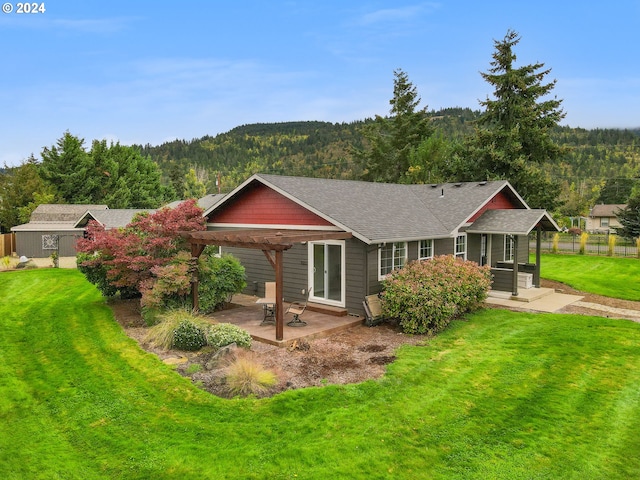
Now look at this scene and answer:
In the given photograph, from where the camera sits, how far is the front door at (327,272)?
1269 centimetres

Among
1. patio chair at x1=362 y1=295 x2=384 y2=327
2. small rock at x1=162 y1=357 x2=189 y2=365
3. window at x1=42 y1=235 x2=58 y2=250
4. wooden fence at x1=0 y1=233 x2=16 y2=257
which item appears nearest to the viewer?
small rock at x1=162 y1=357 x2=189 y2=365

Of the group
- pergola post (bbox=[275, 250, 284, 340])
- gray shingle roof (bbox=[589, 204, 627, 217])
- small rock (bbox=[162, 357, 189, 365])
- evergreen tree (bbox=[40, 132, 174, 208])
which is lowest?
small rock (bbox=[162, 357, 189, 365])

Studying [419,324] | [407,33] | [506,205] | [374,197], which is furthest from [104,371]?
[407,33]

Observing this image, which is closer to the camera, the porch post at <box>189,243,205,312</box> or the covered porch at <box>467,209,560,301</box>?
the porch post at <box>189,243,205,312</box>

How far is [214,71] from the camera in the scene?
23.6m

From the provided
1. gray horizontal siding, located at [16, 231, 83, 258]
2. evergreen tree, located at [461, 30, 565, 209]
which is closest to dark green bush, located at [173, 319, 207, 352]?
gray horizontal siding, located at [16, 231, 83, 258]

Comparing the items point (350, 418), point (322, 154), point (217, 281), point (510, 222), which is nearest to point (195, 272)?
point (217, 281)

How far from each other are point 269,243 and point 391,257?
4391 millimetres

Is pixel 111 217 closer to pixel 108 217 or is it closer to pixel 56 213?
pixel 108 217

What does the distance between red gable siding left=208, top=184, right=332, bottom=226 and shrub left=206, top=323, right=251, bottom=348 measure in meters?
4.43

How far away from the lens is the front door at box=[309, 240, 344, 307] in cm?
1269

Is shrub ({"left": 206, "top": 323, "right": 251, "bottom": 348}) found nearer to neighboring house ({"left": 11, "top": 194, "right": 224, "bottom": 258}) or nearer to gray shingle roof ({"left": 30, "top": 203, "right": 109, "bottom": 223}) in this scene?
neighboring house ({"left": 11, "top": 194, "right": 224, "bottom": 258})

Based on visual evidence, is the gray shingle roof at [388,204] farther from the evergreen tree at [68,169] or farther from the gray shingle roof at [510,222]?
the evergreen tree at [68,169]

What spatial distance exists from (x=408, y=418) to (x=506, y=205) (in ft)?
48.0
